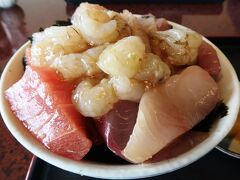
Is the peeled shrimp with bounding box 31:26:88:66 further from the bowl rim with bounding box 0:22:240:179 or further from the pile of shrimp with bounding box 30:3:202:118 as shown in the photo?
the bowl rim with bounding box 0:22:240:179

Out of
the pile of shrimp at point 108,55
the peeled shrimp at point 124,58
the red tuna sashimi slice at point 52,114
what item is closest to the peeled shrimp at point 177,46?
the pile of shrimp at point 108,55

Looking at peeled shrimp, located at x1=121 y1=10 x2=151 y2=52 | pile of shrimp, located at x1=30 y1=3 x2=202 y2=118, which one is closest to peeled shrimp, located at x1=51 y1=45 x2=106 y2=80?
pile of shrimp, located at x1=30 y1=3 x2=202 y2=118

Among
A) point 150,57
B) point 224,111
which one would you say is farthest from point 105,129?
point 224,111

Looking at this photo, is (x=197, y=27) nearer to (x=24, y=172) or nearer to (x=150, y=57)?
(x=150, y=57)

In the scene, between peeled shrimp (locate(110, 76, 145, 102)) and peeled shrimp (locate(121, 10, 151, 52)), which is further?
peeled shrimp (locate(121, 10, 151, 52))

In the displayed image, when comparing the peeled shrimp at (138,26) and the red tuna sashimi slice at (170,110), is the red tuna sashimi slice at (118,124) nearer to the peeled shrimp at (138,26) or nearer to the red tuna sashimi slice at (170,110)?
the red tuna sashimi slice at (170,110)
